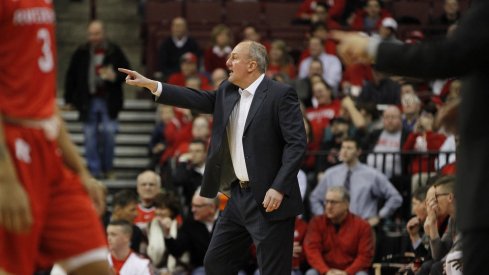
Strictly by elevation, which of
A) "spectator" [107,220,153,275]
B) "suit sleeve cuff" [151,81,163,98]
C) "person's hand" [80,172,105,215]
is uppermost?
"suit sleeve cuff" [151,81,163,98]

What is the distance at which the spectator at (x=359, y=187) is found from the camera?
12070mm

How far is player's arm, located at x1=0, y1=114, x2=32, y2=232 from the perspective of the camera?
194 inches

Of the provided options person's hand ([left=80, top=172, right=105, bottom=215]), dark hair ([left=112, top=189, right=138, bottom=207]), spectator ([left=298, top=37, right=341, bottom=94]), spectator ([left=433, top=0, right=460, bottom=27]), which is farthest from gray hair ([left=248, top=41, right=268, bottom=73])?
spectator ([left=433, top=0, right=460, bottom=27])

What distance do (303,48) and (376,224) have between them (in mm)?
6043

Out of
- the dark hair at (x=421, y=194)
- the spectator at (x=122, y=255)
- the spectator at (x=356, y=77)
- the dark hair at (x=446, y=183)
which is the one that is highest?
the spectator at (x=356, y=77)

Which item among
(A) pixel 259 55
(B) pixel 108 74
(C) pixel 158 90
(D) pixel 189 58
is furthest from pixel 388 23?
(C) pixel 158 90

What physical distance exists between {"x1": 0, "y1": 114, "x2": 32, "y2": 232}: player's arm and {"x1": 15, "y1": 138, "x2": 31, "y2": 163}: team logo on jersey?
13 cm

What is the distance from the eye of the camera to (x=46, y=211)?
526 centimetres

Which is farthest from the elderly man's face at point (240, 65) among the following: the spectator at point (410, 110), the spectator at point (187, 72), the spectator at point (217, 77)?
the spectator at point (187, 72)

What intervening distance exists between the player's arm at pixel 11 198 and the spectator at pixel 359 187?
7363 millimetres

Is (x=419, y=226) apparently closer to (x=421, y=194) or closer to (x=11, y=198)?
(x=421, y=194)

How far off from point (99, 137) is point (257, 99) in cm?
733

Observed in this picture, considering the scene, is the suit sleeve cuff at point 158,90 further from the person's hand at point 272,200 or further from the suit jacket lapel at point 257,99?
the person's hand at point 272,200

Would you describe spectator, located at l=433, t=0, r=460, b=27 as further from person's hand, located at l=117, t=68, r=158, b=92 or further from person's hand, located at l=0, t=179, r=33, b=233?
person's hand, located at l=0, t=179, r=33, b=233
